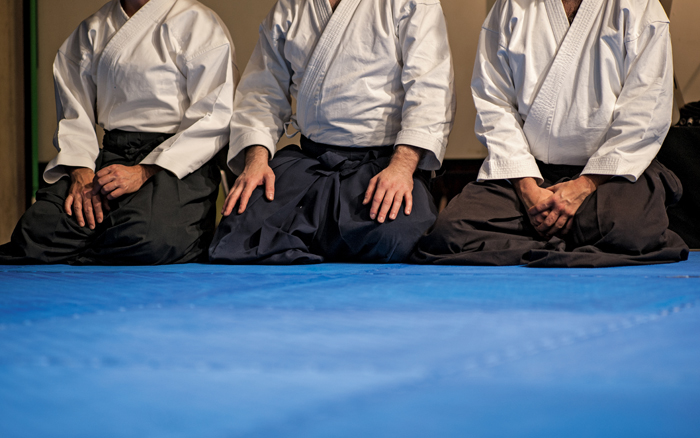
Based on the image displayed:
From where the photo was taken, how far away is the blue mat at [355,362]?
2.17 ft

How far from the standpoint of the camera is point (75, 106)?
2.71m

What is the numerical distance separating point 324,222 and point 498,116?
86 cm

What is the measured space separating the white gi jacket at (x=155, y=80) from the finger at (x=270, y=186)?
356 mm

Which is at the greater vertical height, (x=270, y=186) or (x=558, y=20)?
(x=558, y=20)

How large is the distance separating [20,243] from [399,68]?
1748 millimetres

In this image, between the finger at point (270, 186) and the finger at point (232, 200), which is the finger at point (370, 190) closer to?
the finger at point (270, 186)

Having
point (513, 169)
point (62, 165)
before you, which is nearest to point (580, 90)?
point (513, 169)

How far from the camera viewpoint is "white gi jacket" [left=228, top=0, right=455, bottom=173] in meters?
2.43

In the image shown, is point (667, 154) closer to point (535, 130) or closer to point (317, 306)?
point (535, 130)

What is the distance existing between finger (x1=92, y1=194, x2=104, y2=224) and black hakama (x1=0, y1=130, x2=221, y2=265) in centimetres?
2

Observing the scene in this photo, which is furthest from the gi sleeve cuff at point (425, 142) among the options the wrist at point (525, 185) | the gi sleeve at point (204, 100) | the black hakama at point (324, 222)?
the gi sleeve at point (204, 100)

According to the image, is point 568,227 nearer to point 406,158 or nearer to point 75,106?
point 406,158

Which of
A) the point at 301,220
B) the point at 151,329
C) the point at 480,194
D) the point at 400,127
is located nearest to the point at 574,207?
the point at 480,194

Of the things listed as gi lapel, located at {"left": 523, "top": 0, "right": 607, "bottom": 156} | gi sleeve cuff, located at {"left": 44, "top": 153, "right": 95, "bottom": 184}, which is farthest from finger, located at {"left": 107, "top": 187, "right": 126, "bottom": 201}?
gi lapel, located at {"left": 523, "top": 0, "right": 607, "bottom": 156}
